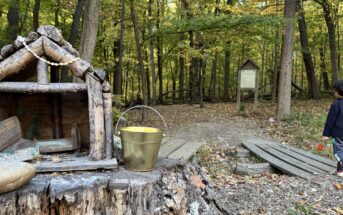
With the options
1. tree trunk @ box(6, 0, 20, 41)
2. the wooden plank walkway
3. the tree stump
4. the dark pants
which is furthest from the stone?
tree trunk @ box(6, 0, 20, 41)

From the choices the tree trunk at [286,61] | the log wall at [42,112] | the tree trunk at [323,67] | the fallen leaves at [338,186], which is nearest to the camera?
the log wall at [42,112]

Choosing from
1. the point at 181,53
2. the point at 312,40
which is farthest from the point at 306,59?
the point at 181,53

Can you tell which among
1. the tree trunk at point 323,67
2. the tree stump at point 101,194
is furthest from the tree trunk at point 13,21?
the tree trunk at point 323,67

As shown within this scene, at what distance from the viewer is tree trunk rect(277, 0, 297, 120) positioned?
32.1ft

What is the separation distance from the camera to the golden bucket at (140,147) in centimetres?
249

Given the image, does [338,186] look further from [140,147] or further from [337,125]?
[140,147]

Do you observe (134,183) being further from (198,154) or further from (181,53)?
(181,53)

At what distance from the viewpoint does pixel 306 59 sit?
1533 centimetres

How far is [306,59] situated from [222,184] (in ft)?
40.2

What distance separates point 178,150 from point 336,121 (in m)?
2.82

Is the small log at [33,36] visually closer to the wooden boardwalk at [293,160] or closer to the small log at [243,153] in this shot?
the wooden boardwalk at [293,160]

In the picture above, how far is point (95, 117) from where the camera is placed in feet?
8.58

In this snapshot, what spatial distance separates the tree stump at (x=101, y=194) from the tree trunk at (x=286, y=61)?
8.05m

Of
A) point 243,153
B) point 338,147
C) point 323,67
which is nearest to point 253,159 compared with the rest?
point 243,153
